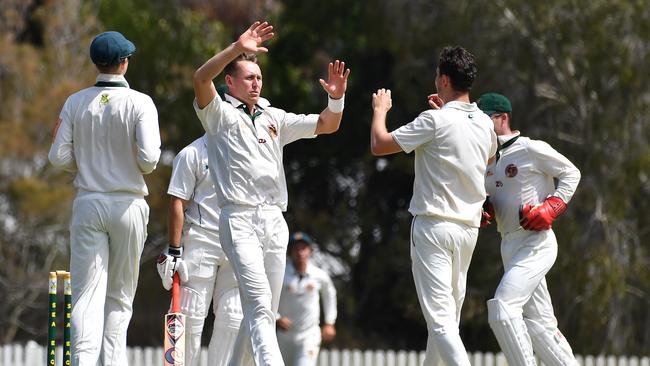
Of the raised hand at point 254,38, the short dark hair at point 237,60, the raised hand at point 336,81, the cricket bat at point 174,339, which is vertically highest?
the raised hand at point 254,38

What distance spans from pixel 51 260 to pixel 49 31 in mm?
4214

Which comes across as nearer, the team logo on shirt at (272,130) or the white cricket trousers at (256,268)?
the white cricket trousers at (256,268)

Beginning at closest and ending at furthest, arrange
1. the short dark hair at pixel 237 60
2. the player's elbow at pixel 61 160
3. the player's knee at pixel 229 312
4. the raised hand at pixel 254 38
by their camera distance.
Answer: the raised hand at pixel 254 38 → the player's elbow at pixel 61 160 → the short dark hair at pixel 237 60 → the player's knee at pixel 229 312

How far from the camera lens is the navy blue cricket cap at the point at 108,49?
316 inches

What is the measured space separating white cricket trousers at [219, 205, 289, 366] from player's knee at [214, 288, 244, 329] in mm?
1066

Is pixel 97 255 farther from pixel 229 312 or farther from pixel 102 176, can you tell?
pixel 229 312

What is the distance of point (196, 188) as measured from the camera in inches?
370

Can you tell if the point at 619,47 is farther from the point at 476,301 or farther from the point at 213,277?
the point at 213,277

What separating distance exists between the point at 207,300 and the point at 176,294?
0.77 metres

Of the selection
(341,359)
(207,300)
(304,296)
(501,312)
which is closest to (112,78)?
(207,300)

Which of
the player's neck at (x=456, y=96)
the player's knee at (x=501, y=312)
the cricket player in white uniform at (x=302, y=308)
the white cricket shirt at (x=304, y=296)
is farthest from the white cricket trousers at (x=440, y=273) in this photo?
the white cricket shirt at (x=304, y=296)

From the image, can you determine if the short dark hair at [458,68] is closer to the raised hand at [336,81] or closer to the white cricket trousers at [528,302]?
the raised hand at [336,81]

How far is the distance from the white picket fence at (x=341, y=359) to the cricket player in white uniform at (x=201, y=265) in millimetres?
6277

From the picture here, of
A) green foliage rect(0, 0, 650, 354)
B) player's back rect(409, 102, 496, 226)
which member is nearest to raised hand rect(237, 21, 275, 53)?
player's back rect(409, 102, 496, 226)
